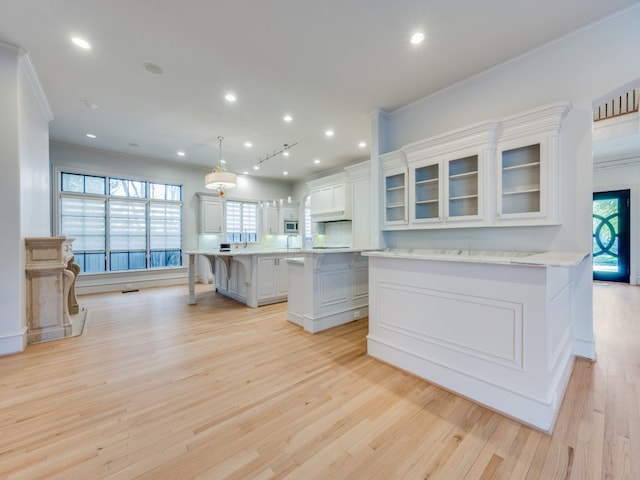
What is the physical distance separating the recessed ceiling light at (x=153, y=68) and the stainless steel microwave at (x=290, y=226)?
5.78m

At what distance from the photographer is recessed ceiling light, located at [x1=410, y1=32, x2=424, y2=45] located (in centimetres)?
267

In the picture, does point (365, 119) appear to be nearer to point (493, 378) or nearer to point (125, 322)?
point (493, 378)

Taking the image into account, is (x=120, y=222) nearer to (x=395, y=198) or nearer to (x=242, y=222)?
(x=242, y=222)

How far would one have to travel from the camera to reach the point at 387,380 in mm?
2314

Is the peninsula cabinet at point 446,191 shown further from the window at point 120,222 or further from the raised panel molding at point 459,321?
the window at point 120,222

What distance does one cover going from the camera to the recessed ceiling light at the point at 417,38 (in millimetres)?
2674

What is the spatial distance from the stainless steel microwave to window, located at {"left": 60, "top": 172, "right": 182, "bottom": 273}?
120 inches

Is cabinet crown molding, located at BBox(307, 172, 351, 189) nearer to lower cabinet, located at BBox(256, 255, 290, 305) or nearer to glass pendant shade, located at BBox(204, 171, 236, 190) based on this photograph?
lower cabinet, located at BBox(256, 255, 290, 305)

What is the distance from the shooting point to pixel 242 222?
8219mm

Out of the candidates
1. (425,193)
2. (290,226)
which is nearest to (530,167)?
(425,193)

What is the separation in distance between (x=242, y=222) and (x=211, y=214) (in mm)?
985

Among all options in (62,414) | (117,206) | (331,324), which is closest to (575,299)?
(331,324)

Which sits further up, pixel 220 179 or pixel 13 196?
pixel 220 179

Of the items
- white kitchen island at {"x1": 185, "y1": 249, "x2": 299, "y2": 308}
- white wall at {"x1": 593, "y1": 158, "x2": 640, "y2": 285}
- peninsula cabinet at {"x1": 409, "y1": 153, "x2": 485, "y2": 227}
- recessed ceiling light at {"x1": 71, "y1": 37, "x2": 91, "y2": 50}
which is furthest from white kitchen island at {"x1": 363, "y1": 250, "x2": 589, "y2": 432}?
white wall at {"x1": 593, "y1": 158, "x2": 640, "y2": 285}
